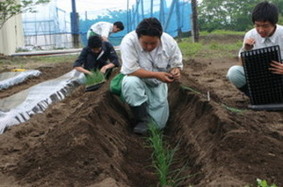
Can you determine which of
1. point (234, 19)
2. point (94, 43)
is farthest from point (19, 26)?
point (94, 43)

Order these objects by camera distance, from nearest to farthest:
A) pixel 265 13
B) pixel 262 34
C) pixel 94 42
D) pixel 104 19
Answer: pixel 265 13, pixel 262 34, pixel 94 42, pixel 104 19

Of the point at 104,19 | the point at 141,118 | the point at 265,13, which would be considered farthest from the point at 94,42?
the point at 104,19

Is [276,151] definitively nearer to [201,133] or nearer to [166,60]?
[201,133]

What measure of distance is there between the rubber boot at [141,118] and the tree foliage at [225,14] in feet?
73.9

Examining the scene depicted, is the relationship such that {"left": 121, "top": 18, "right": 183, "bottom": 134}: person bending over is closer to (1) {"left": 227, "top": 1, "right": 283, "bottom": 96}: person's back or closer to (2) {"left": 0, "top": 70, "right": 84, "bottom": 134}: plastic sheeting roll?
(1) {"left": 227, "top": 1, "right": 283, "bottom": 96}: person's back

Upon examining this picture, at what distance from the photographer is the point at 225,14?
2714 cm

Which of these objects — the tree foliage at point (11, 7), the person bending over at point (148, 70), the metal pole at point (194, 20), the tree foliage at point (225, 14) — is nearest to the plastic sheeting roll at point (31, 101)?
the person bending over at point (148, 70)

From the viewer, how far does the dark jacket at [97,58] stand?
7047 mm

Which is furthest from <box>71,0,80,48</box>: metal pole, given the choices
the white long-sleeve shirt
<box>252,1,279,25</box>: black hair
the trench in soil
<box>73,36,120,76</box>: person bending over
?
<box>252,1,279,25</box>: black hair

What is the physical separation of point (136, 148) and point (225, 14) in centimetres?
2424

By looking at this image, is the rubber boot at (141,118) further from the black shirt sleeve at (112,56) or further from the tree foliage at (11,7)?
the tree foliage at (11,7)

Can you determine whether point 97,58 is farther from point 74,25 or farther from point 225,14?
point 225,14

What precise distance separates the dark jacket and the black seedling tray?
2.94 meters

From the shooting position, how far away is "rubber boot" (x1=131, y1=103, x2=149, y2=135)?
177 inches
